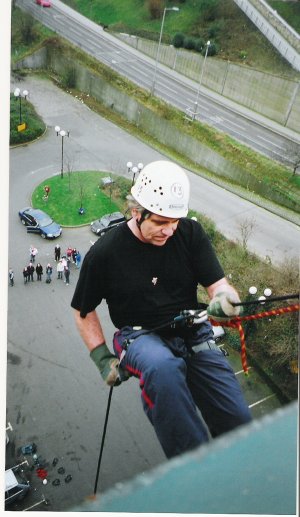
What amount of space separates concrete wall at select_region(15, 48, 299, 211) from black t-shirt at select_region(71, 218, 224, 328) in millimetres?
7019

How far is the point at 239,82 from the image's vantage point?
37.6 ft

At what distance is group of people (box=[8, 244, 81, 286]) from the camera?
7580mm

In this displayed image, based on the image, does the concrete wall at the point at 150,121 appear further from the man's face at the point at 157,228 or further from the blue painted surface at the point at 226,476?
the blue painted surface at the point at 226,476

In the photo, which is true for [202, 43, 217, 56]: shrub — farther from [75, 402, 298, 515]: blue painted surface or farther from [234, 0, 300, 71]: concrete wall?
[75, 402, 298, 515]: blue painted surface

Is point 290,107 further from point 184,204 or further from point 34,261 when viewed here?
point 184,204

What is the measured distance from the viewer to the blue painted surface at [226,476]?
0.93 meters

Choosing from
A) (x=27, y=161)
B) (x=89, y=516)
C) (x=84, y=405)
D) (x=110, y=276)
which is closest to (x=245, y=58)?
(x=27, y=161)

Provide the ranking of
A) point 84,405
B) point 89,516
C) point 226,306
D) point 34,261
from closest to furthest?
point 89,516 → point 226,306 → point 84,405 → point 34,261

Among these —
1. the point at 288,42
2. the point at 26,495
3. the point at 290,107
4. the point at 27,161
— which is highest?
the point at 288,42

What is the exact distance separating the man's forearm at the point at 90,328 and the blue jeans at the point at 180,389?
0.47 ft

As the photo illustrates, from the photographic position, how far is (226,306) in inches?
75.9

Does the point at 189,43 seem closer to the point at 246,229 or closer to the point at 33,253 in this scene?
the point at 246,229

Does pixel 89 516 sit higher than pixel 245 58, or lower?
higher

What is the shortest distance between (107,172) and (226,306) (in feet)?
28.2
